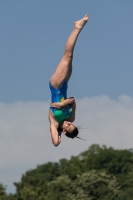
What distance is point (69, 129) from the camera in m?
25.1

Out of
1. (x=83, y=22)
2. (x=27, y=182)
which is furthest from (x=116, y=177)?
(x=83, y=22)

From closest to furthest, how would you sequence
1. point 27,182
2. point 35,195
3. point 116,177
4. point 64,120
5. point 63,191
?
point 64,120
point 35,195
point 27,182
point 63,191
point 116,177

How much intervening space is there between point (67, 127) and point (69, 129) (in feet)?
0.37

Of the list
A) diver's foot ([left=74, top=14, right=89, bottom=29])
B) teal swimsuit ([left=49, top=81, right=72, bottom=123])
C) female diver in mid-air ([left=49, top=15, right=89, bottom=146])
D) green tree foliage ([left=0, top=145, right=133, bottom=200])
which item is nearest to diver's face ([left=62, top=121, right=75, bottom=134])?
female diver in mid-air ([left=49, top=15, right=89, bottom=146])

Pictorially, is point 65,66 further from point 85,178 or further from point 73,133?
point 85,178

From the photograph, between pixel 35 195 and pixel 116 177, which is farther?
pixel 116 177

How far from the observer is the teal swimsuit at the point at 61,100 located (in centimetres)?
2536

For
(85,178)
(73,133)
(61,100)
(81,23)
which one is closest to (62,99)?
(61,100)

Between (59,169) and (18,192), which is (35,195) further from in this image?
(59,169)

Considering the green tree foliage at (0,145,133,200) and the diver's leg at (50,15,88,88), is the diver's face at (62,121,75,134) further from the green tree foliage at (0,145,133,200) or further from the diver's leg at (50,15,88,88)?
the green tree foliage at (0,145,133,200)

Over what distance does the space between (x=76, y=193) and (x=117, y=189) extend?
766cm

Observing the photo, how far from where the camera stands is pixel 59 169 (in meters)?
129

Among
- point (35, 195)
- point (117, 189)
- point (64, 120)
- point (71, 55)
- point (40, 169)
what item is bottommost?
point (64, 120)

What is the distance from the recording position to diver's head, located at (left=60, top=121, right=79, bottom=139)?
25.1m
